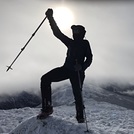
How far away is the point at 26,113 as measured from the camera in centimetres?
2156

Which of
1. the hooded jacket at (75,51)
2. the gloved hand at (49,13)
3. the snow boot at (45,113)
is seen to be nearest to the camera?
the hooded jacket at (75,51)

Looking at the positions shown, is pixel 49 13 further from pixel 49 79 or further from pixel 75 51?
pixel 49 79

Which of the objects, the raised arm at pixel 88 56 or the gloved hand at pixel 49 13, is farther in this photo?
the gloved hand at pixel 49 13

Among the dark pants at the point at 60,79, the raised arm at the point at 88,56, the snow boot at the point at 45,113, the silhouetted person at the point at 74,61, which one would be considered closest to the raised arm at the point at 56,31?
the silhouetted person at the point at 74,61

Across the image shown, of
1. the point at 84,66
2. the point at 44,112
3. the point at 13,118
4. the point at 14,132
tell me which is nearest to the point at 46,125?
the point at 44,112

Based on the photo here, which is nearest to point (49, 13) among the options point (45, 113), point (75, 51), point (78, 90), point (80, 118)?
point (75, 51)

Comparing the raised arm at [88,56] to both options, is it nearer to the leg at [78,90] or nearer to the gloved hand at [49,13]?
the leg at [78,90]

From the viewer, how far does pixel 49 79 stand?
11.4 meters

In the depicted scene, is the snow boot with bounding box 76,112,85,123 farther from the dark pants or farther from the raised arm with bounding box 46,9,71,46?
the raised arm with bounding box 46,9,71,46

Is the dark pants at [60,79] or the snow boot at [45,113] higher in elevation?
the dark pants at [60,79]

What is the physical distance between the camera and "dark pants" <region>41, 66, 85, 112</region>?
11.1 metres

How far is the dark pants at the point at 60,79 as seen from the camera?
11.1 meters

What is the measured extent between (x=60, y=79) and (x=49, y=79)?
1.15 ft

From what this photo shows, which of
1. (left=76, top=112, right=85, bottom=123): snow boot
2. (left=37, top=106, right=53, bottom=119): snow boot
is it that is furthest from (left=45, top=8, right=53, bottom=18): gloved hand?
(left=76, top=112, right=85, bottom=123): snow boot
